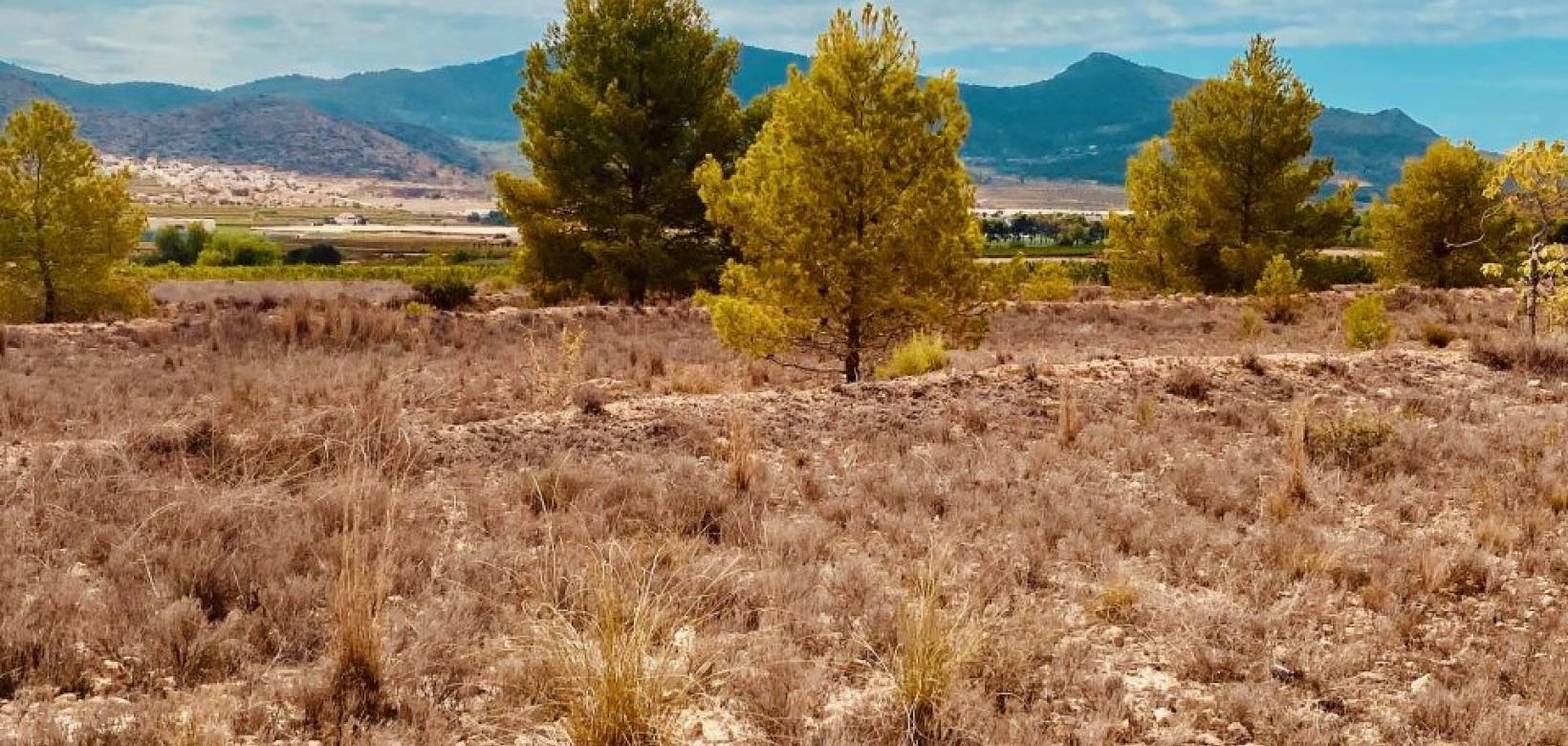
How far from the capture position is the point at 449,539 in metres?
6.10

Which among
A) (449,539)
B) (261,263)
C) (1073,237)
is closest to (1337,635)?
(449,539)

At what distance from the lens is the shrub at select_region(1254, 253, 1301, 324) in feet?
82.9

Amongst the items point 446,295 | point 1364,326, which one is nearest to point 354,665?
point 1364,326

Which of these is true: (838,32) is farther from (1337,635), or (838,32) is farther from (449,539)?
(1337,635)

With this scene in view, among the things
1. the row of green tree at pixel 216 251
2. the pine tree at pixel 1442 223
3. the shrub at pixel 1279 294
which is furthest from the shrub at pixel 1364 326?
the row of green tree at pixel 216 251

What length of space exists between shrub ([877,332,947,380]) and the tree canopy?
22.4 m

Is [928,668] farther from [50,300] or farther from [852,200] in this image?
[50,300]

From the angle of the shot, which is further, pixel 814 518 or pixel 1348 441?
pixel 1348 441

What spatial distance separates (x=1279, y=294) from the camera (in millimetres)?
25375

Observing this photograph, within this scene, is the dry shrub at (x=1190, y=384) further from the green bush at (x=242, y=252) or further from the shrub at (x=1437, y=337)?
the green bush at (x=242, y=252)

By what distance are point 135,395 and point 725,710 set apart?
1169 cm

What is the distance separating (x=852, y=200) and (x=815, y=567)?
25.9ft

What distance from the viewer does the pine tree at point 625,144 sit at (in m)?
26.8

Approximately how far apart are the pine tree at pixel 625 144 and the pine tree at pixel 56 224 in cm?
1004
